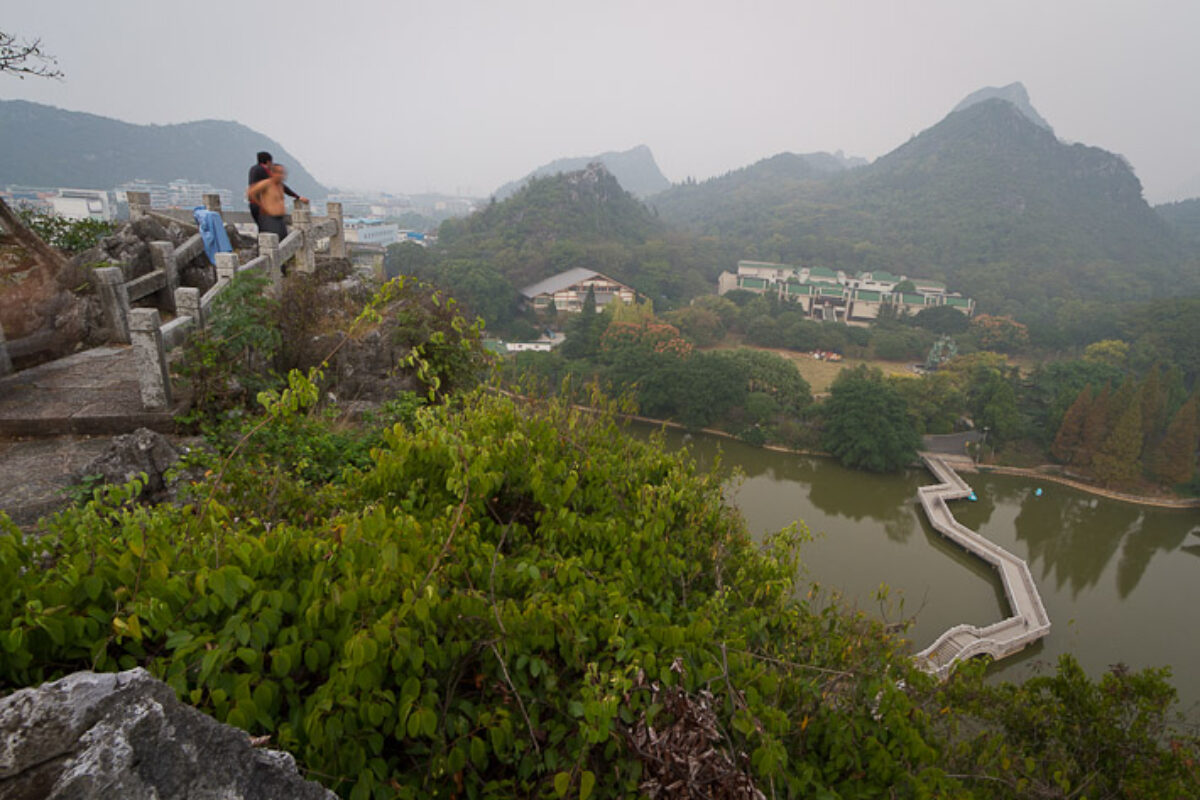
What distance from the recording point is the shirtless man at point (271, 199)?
662 centimetres

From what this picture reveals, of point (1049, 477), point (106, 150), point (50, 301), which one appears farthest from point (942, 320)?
point (106, 150)

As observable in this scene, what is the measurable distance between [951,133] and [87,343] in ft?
402

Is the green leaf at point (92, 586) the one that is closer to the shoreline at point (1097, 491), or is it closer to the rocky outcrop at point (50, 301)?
the rocky outcrop at point (50, 301)

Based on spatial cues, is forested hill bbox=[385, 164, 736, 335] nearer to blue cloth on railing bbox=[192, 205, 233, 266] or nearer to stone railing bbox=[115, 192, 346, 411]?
stone railing bbox=[115, 192, 346, 411]

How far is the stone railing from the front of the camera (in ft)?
12.0

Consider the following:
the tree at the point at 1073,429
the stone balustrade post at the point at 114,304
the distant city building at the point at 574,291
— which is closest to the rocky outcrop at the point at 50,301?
the stone balustrade post at the point at 114,304

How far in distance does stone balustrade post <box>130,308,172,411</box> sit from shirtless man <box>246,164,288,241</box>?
3608 mm

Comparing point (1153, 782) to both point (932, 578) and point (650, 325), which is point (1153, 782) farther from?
point (650, 325)

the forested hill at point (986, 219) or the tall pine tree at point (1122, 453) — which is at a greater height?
the forested hill at point (986, 219)

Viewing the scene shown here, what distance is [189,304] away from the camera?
14.3ft

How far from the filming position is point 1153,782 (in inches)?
145

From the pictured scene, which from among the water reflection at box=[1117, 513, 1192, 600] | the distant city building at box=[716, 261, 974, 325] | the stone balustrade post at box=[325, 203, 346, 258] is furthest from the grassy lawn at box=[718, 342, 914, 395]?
the stone balustrade post at box=[325, 203, 346, 258]

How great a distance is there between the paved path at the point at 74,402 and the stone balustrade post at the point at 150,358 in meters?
0.08

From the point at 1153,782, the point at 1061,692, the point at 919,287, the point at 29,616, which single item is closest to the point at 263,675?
the point at 29,616
